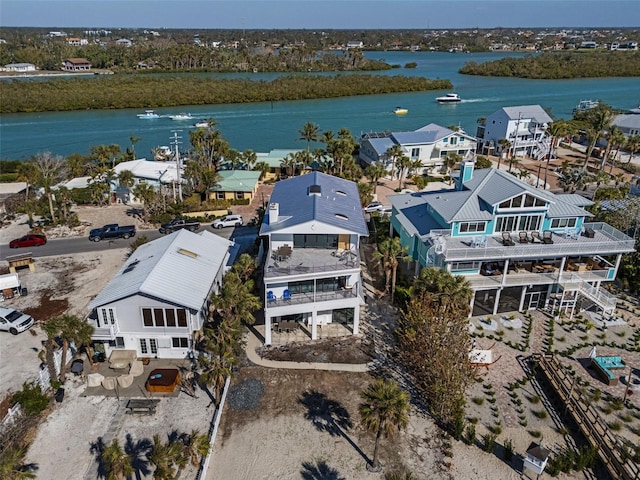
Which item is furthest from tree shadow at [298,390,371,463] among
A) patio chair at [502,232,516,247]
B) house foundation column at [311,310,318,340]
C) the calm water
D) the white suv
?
the calm water

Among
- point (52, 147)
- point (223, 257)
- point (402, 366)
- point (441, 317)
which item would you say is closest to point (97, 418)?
point (223, 257)

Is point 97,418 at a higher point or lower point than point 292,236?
lower

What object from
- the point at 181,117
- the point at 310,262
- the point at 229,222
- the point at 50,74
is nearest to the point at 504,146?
the point at 229,222

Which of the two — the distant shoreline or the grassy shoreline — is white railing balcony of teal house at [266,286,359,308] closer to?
the grassy shoreline

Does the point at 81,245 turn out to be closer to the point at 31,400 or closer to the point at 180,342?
the point at 180,342

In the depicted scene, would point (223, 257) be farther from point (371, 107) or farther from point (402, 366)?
point (371, 107)

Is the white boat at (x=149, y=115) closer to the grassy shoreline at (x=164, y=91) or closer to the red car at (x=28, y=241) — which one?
the grassy shoreline at (x=164, y=91)

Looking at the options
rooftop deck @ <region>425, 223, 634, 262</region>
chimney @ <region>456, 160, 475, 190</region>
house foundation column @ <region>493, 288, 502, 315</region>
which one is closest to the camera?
rooftop deck @ <region>425, 223, 634, 262</region>
